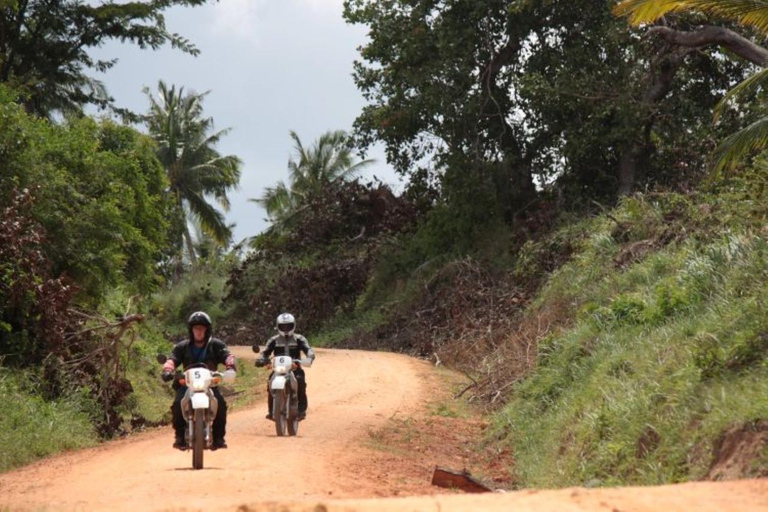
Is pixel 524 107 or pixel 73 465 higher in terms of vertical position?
pixel 524 107

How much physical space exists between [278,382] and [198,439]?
276cm

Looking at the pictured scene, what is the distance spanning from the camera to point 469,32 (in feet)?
95.7

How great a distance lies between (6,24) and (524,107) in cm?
1351

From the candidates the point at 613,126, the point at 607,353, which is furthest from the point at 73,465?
the point at 613,126

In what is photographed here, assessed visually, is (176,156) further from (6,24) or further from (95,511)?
(95,511)

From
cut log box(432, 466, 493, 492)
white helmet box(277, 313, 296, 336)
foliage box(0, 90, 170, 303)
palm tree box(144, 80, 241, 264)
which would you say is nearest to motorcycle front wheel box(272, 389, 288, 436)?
white helmet box(277, 313, 296, 336)

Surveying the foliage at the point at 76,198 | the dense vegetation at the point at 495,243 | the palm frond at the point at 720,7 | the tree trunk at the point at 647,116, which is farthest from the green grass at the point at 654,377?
the tree trunk at the point at 647,116

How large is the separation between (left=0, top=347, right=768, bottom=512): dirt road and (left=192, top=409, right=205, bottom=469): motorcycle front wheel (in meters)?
0.15

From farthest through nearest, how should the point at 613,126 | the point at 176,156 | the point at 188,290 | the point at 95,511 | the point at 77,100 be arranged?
1. the point at 176,156
2. the point at 188,290
3. the point at 77,100
4. the point at 613,126
5. the point at 95,511

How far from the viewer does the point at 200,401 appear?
1040 centimetres

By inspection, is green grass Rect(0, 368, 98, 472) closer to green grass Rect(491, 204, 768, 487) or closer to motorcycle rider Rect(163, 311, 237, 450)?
motorcycle rider Rect(163, 311, 237, 450)

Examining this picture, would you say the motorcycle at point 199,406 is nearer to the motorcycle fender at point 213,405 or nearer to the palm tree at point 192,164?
the motorcycle fender at point 213,405

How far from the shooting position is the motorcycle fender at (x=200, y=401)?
1036 cm

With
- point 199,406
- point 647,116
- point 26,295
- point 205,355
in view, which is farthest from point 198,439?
point 647,116
